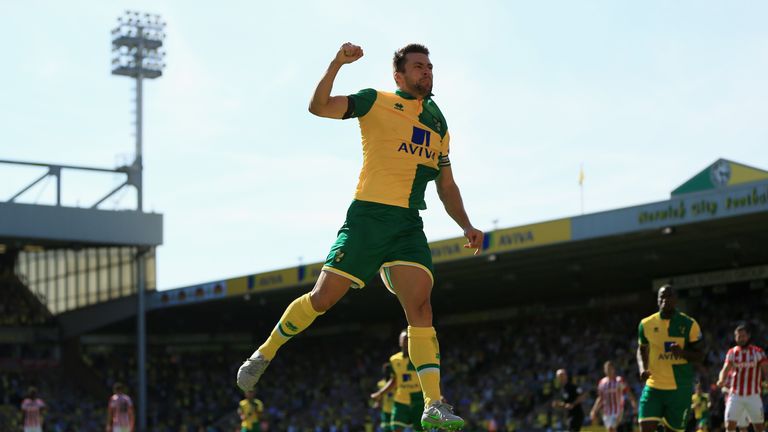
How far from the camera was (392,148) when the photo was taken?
22.4 ft

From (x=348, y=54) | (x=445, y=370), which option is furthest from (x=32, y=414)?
(x=348, y=54)

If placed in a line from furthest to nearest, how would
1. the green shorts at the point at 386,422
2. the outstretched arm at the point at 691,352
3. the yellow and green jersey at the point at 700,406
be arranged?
1. the yellow and green jersey at the point at 700,406
2. the green shorts at the point at 386,422
3. the outstretched arm at the point at 691,352

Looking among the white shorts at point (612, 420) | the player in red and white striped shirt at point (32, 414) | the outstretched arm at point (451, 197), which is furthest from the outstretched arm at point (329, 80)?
the player in red and white striped shirt at point (32, 414)

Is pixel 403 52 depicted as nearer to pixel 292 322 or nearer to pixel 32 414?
pixel 292 322

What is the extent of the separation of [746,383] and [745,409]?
328mm

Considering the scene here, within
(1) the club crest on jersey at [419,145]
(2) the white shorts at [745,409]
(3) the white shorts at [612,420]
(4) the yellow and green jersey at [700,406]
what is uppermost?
(1) the club crest on jersey at [419,145]

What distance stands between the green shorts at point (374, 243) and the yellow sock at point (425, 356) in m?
0.37

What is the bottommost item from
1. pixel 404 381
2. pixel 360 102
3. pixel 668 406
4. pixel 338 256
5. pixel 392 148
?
pixel 668 406

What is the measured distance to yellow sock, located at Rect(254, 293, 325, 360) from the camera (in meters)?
6.79

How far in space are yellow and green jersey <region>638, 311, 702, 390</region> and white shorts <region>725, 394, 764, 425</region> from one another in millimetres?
3341

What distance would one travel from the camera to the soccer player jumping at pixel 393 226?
671 cm

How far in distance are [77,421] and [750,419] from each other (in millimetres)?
33116

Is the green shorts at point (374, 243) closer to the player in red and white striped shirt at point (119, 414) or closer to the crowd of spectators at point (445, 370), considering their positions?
the crowd of spectators at point (445, 370)

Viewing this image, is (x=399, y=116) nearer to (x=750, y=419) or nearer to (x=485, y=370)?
(x=750, y=419)
